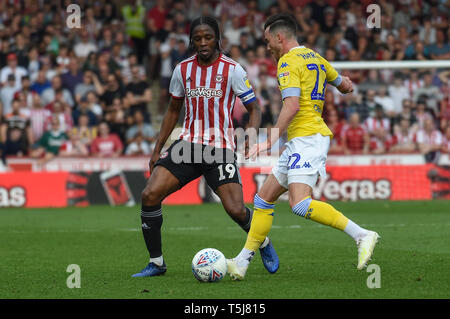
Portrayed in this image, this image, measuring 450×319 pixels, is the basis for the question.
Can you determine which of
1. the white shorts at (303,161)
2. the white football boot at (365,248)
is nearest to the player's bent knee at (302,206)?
the white shorts at (303,161)

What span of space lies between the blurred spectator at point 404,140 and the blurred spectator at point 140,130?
16.8 ft

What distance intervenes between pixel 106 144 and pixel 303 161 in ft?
37.5

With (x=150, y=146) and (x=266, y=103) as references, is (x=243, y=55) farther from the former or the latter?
(x=150, y=146)

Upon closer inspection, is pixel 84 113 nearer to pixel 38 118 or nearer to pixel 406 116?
pixel 38 118

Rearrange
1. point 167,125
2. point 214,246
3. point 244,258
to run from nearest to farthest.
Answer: point 244,258
point 167,125
point 214,246

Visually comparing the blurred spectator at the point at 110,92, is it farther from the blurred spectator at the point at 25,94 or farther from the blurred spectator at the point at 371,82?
the blurred spectator at the point at 371,82

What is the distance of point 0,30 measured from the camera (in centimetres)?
2086

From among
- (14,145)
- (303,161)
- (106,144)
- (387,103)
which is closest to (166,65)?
(106,144)

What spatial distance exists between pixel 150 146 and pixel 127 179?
56.1 inches

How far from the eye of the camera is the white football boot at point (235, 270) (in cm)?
748

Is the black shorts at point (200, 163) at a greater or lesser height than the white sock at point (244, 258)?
greater

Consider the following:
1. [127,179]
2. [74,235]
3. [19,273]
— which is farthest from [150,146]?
[19,273]

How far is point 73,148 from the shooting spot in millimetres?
18125

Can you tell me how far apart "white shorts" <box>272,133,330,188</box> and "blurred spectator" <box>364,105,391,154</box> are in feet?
35.1
